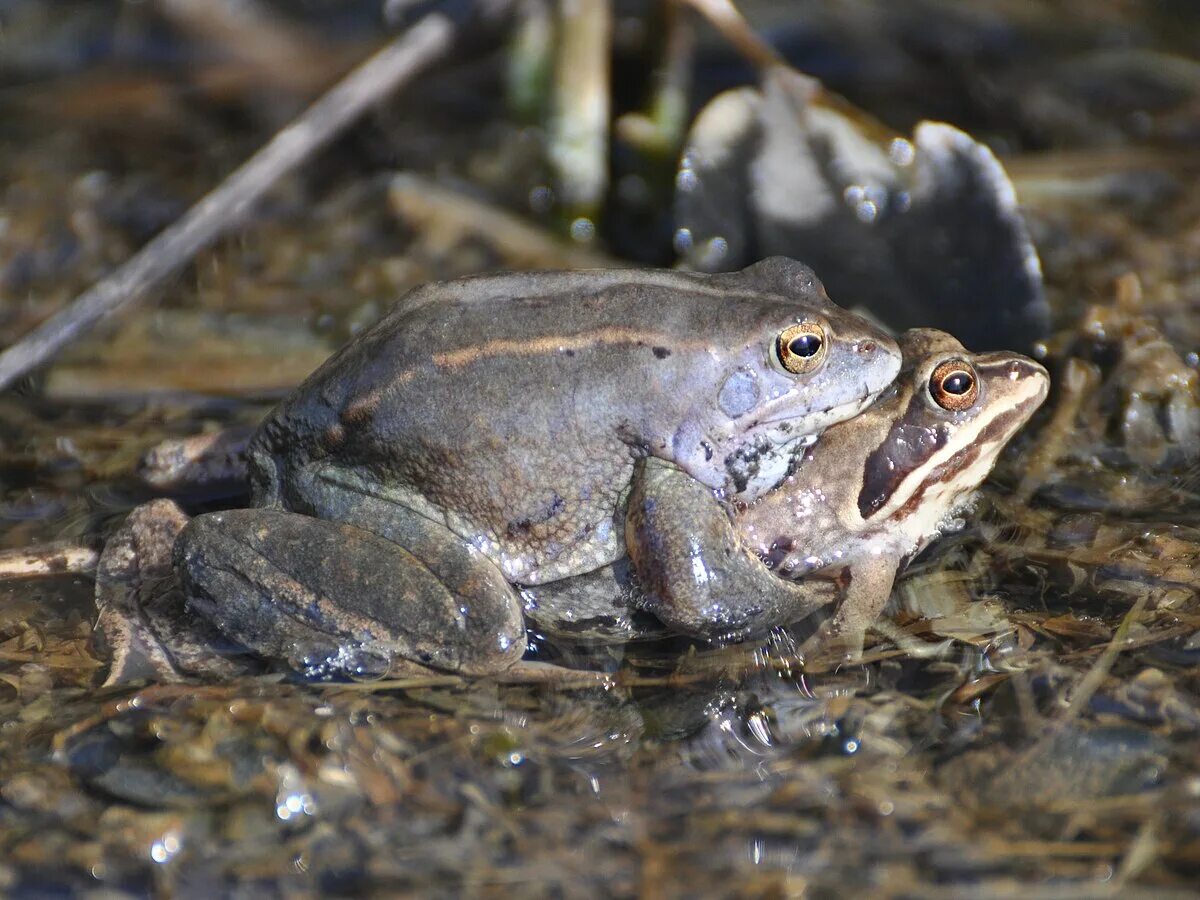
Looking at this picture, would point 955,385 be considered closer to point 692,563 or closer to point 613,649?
point 692,563

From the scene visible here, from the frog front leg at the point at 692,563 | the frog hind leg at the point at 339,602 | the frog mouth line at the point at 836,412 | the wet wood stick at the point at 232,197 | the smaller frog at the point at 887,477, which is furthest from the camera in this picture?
the wet wood stick at the point at 232,197

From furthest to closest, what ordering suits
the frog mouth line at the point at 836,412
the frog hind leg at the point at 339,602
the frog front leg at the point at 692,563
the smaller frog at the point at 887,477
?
the smaller frog at the point at 887,477
the frog mouth line at the point at 836,412
the frog front leg at the point at 692,563
the frog hind leg at the point at 339,602

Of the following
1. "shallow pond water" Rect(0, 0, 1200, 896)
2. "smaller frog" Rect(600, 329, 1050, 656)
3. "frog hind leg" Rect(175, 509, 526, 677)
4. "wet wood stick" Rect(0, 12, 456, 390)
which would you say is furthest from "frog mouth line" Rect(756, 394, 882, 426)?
"wet wood stick" Rect(0, 12, 456, 390)

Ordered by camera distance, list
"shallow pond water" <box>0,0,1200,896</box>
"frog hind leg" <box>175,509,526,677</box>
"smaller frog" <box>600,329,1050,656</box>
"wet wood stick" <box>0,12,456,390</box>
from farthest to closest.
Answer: "wet wood stick" <box>0,12,456,390</box> < "smaller frog" <box>600,329,1050,656</box> < "frog hind leg" <box>175,509,526,677</box> < "shallow pond water" <box>0,0,1200,896</box>

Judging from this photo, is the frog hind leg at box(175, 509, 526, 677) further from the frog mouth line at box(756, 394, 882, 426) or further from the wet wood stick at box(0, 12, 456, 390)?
the wet wood stick at box(0, 12, 456, 390)

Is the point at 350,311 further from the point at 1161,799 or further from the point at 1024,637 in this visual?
the point at 1161,799

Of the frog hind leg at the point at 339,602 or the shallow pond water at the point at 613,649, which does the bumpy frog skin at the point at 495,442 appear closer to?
the frog hind leg at the point at 339,602

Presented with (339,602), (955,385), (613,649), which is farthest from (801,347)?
(339,602)

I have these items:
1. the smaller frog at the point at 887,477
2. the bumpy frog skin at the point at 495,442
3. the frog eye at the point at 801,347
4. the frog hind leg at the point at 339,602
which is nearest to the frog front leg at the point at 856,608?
the smaller frog at the point at 887,477
